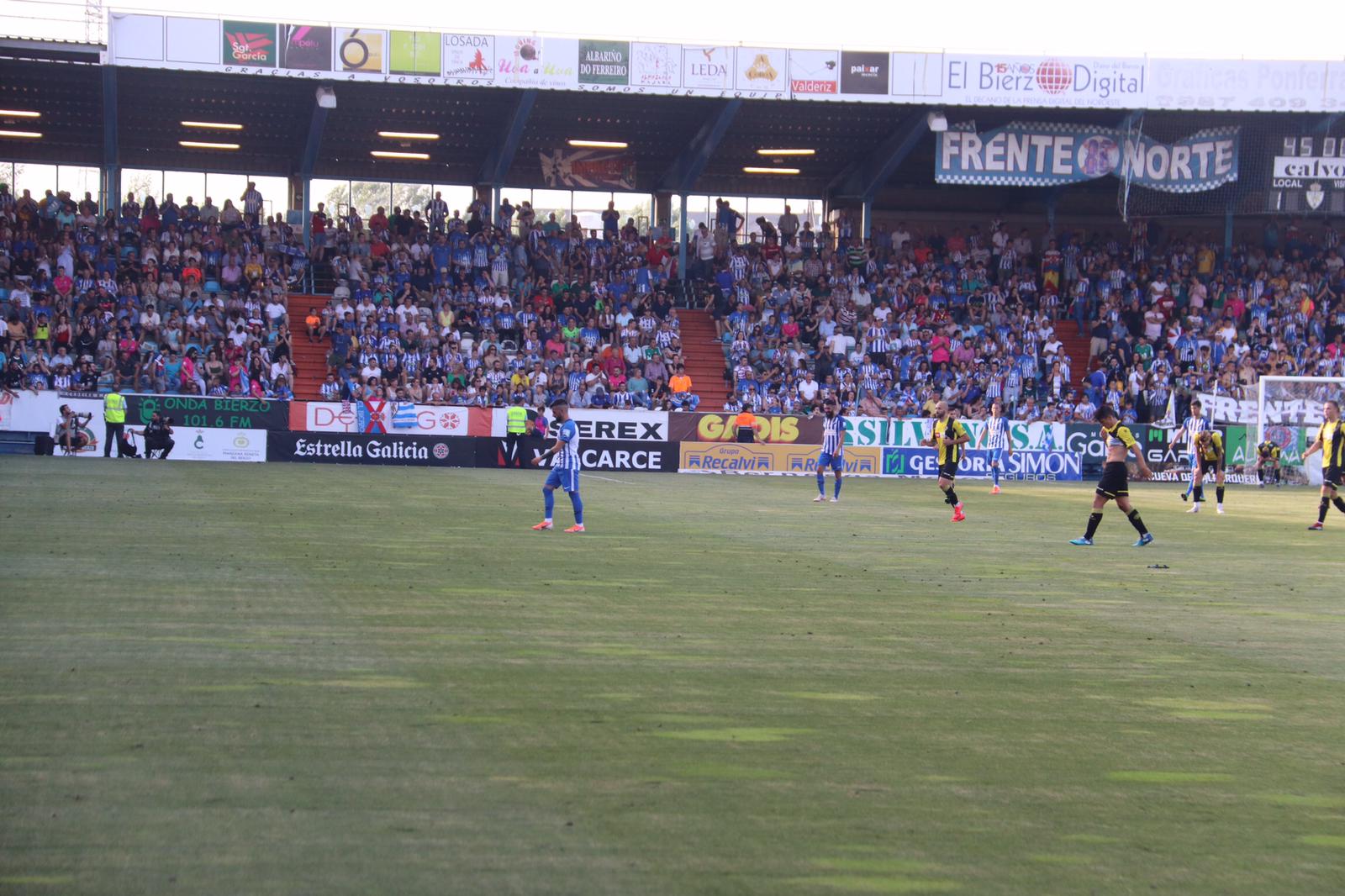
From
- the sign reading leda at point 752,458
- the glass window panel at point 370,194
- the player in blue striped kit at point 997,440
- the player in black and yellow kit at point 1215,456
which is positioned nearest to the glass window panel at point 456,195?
the glass window panel at point 370,194

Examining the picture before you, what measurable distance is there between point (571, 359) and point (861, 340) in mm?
9287

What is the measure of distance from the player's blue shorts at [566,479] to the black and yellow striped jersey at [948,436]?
28.6 ft

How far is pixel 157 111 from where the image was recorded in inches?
1612

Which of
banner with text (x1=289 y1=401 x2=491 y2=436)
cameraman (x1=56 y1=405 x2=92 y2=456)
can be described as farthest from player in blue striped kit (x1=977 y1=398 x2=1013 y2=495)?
cameraman (x1=56 y1=405 x2=92 y2=456)

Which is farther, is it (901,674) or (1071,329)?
(1071,329)

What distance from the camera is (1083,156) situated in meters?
41.5

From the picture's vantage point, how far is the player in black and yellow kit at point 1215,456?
2555cm

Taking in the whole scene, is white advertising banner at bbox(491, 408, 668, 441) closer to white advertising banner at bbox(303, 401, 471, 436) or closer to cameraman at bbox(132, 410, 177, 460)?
white advertising banner at bbox(303, 401, 471, 436)

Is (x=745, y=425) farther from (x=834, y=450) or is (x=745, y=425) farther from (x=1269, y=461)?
(x=1269, y=461)

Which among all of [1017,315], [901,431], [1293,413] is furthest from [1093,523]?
[1017,315]

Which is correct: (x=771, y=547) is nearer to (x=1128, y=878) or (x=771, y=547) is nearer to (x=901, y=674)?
(x=901, y=674)

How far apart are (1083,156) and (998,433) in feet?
47.7

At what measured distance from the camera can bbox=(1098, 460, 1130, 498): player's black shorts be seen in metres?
18.2

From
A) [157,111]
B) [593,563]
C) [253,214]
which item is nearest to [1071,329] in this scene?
[253,214]
